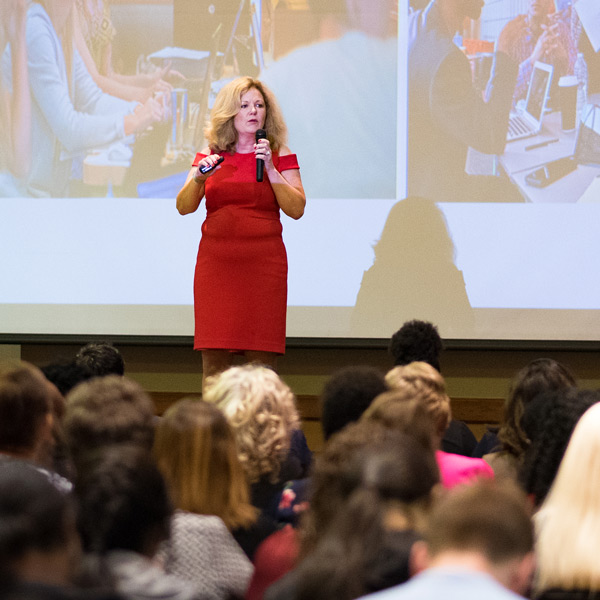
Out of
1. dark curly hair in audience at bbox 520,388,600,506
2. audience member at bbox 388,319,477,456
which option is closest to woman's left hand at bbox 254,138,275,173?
audience member at bbox 388,319,477,456

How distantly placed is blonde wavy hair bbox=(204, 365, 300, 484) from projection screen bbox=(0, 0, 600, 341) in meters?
2.30

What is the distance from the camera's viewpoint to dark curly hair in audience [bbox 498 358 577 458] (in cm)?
236

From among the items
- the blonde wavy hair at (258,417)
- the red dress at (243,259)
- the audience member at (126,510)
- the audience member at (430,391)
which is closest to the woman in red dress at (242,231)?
the red dress at (243,259)

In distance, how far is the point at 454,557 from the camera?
3.52ft

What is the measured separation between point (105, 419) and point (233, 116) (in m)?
1.73

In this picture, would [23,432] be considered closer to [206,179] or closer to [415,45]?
[206,179]

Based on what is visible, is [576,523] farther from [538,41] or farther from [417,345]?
[538,41]

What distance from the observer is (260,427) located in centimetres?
206

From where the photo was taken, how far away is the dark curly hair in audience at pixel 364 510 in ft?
3.97

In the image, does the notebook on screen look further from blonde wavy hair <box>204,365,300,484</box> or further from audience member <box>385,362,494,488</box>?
blonde wavy hair <box>204,365,300,484</box>

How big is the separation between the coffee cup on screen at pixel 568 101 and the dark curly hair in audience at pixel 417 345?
162 centimetres

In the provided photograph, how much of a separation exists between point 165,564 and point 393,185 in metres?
3.12

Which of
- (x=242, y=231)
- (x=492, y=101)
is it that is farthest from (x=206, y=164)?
(x=492, y=101)

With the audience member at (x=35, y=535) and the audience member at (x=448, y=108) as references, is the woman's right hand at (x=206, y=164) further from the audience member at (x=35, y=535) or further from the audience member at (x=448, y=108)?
the audience member at (x=35, y=535)
